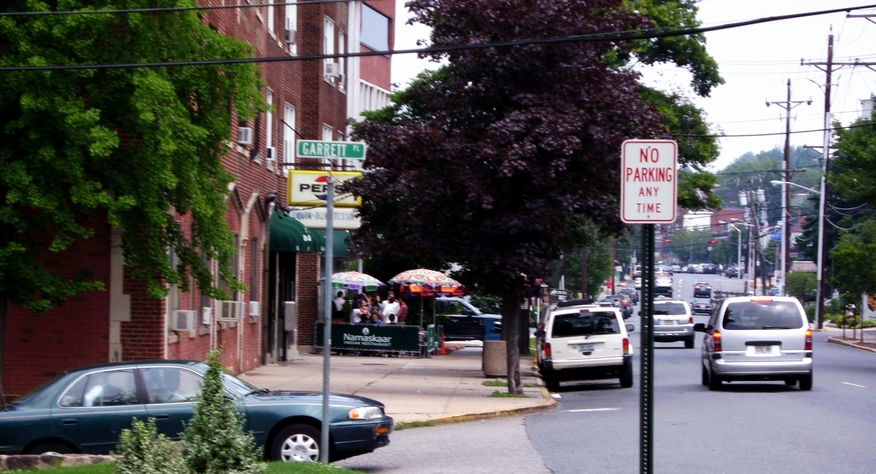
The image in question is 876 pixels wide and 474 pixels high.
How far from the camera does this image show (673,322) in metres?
39.2

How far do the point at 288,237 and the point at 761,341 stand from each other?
12.6 m

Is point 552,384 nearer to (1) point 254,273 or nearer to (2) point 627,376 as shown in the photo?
(2) point 627,376

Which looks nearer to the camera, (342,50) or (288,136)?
(288,136)

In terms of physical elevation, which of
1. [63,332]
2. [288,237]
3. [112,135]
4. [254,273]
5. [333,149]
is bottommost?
[63,332]

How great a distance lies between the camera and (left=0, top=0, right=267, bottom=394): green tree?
1266 cm

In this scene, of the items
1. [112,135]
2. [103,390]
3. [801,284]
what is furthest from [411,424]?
[801,284]

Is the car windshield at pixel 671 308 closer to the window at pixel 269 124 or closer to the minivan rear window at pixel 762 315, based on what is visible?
the window at pixel 269 124

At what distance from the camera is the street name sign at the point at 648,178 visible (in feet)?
21.5

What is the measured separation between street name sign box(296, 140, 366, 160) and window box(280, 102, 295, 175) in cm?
1664

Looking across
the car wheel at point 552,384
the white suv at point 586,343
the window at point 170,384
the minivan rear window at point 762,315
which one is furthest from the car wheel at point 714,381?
the window at point 170,384

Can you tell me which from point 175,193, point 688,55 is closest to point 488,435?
point 175,193

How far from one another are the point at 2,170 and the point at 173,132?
6.94 feet

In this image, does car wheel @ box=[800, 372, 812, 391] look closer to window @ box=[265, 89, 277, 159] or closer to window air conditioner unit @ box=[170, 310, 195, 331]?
window air conditioner unit @ box=[170, 310, 195, 331]

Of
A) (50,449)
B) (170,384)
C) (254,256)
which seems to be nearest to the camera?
(50,449)
